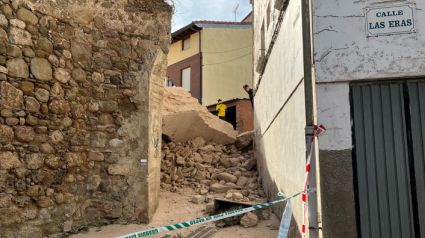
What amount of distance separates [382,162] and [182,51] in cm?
1756

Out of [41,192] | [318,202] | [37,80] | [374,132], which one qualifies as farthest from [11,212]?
[374,132]

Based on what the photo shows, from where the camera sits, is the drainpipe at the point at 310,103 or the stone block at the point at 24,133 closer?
the drainpipe at the point at 310,103

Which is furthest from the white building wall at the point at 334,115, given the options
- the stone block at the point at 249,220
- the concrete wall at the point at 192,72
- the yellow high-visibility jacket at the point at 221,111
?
the concrete wall at the point at 192,72

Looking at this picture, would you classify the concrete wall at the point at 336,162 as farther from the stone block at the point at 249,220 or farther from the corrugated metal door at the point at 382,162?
the stone block at the point at 249,220

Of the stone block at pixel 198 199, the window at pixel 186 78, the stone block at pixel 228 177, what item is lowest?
the stone block at pixel 198 199

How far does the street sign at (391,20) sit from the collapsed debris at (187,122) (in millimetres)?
6028

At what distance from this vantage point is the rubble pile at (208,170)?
7129 mm

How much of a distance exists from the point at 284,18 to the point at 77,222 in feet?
13.9

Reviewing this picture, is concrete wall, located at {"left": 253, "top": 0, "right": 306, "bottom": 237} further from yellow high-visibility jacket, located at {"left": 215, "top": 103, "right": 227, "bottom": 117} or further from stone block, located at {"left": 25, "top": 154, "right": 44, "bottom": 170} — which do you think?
yellow high-visibility jacket, located at {"left": 215, "top": 103, "right": 227, "bottom": 117}

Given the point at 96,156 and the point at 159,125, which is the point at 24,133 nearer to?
the point at 96,156

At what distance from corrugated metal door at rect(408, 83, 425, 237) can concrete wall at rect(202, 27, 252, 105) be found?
15.1 meters

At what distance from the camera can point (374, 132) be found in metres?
2.78

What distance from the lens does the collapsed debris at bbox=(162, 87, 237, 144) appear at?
839cm

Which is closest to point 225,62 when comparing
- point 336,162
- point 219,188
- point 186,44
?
point 186,44
